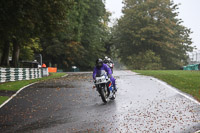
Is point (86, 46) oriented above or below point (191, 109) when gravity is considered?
above

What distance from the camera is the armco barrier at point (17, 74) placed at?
22.0 meters

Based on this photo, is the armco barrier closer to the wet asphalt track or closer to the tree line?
the wet asphalt track

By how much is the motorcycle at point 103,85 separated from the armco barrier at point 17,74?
11.9m

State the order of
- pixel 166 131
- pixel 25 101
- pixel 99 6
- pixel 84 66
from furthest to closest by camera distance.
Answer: pixel 84 66 < pixel 99 6 < pixel 25 101 < pixel 166 131

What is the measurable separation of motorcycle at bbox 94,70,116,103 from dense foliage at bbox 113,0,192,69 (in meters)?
44.8

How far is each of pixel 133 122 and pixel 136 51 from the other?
185 feet

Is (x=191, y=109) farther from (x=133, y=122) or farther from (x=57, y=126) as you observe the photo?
(x=57, y=126)

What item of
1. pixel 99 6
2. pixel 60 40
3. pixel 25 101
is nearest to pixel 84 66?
pixel 60 40

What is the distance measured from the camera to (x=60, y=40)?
179ft

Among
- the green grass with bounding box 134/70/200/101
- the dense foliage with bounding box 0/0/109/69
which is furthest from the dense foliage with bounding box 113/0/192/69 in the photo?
the green grass with bounding box 134/70/200/101

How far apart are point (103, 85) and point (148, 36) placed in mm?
49597

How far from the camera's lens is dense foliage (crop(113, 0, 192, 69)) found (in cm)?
5819

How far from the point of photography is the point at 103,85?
11422 mm

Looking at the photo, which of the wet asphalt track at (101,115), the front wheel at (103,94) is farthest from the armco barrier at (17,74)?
the front wheel at (103,94)
